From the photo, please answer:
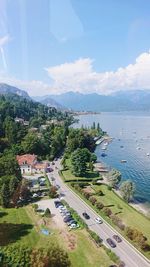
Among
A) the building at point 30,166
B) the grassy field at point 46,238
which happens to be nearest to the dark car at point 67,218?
the grassy field at point 46,238

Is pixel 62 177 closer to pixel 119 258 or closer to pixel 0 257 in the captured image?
pixel 119 258

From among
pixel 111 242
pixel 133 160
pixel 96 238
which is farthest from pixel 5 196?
pixel 133 160

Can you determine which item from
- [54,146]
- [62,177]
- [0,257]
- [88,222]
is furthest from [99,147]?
[0,257]

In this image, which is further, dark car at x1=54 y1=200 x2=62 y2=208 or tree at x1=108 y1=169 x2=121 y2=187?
tree at x1=108 y1=169 x2=121 y2=187

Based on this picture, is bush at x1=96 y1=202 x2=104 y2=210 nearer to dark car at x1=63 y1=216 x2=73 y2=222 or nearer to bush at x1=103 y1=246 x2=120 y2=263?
dark car at x1=63 y1=216 x2=73 y2=222

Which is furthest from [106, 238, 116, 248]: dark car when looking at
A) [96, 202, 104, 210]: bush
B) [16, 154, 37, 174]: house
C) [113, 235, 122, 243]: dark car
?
[16, 154, 37, 174]: house

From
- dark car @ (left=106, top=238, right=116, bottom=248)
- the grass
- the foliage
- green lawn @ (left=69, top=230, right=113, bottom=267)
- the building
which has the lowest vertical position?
green lawn @ (left=69, top=230, right=113, bottom=267)
